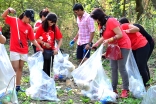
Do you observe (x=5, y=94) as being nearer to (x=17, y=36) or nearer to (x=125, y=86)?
(x=17, y=36)

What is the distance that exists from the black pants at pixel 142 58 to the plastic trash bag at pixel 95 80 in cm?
71

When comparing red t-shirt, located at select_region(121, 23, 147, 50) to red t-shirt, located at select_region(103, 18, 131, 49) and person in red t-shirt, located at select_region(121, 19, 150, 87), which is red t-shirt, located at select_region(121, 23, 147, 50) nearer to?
person in red t-shirt, located at select_region(121, 19, 150, 87)

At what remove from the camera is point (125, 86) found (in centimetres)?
443

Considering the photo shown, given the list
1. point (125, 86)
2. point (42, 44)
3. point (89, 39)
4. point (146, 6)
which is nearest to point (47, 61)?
point (42, 44)

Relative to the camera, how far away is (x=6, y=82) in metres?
3.59

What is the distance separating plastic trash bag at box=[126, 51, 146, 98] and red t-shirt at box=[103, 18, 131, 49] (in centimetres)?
21

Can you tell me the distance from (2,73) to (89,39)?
2316mm

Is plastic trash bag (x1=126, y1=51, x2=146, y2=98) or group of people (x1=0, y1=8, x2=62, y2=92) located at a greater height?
group of people (x1=0, y1=8, x2=62, y2=92)

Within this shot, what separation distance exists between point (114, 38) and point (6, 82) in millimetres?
1738

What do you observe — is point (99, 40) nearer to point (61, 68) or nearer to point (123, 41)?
point (123, 41)

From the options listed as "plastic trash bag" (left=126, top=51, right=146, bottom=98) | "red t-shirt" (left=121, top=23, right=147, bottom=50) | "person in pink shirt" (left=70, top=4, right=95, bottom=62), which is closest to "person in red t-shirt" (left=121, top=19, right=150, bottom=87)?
"red t-shirt" (left=121, top=23, right=147, bottom=50)

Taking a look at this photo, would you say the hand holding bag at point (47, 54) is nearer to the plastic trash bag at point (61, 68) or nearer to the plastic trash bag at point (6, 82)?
the plastic trash bag at point (61, 68)

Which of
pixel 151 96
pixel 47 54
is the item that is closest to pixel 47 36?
pixel 47 54

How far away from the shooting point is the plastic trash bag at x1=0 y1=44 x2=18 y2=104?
3438 millimetres
